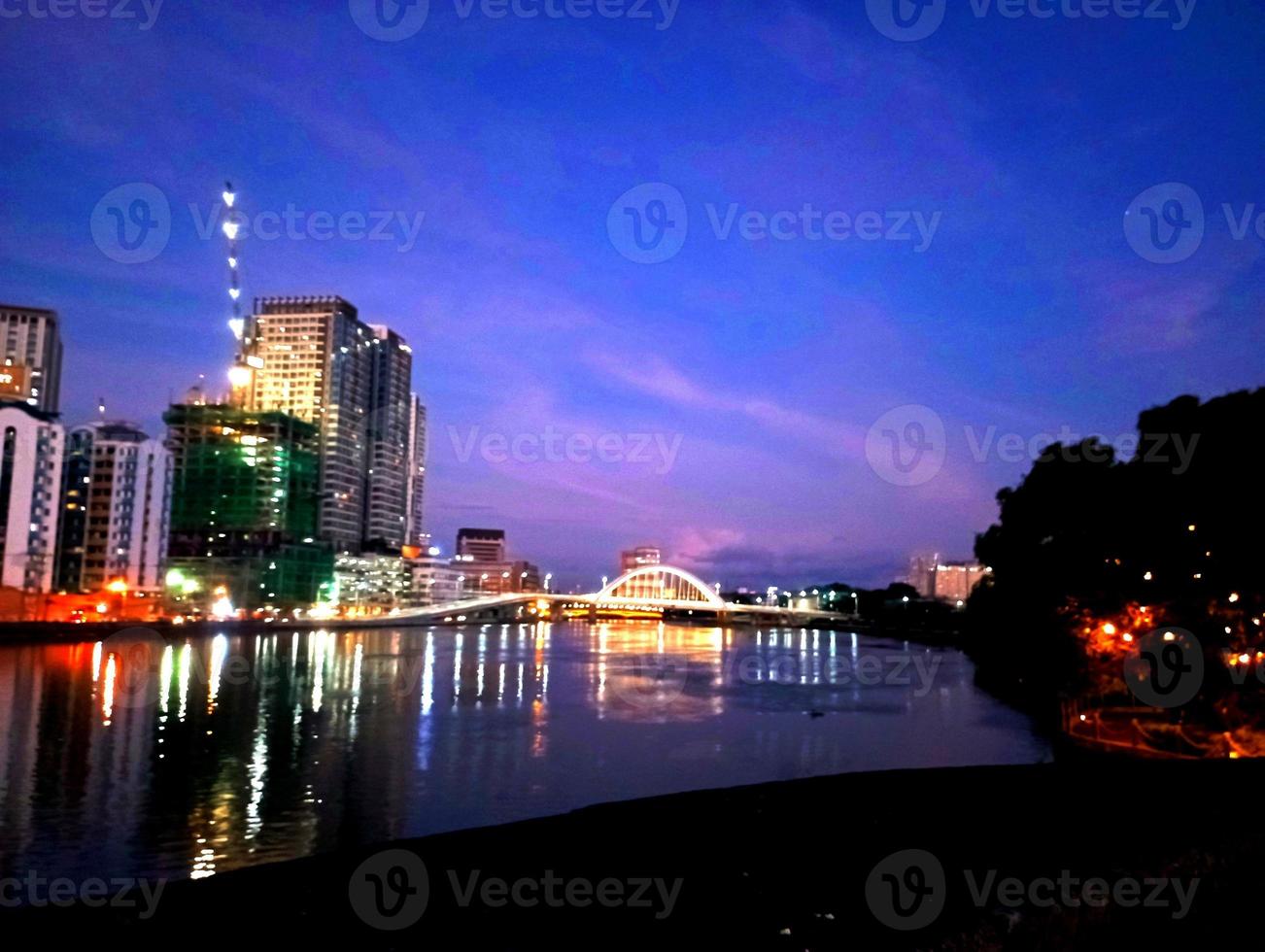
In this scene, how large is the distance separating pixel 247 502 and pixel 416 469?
71.2m

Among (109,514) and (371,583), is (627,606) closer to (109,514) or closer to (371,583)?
(371,583)

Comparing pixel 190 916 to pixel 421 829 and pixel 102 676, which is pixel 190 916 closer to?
pixel 421 829

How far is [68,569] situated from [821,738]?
6266cm

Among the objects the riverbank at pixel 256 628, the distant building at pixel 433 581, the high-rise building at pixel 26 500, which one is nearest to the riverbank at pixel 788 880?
the riverbank at pixel 256 628

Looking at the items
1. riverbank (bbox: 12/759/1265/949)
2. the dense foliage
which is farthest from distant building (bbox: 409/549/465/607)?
riverbank (bbox: 12/759/1265/949)

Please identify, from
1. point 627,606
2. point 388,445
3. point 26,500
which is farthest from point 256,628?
point 388,445

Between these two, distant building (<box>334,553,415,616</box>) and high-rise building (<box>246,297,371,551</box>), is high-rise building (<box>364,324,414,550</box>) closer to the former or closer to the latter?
high-rise building (<box>246,297,371,551</box>)

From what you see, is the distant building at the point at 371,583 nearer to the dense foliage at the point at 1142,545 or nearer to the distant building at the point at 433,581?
the distant building at the point at 433,581

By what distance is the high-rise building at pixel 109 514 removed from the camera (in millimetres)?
69312

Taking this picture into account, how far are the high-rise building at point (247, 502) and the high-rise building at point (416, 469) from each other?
5573 cm

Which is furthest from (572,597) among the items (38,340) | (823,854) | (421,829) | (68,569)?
(823,854)

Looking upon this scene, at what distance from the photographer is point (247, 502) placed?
95.6 metres

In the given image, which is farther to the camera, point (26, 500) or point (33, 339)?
point (33, 339)

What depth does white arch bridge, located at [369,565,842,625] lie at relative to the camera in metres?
105
